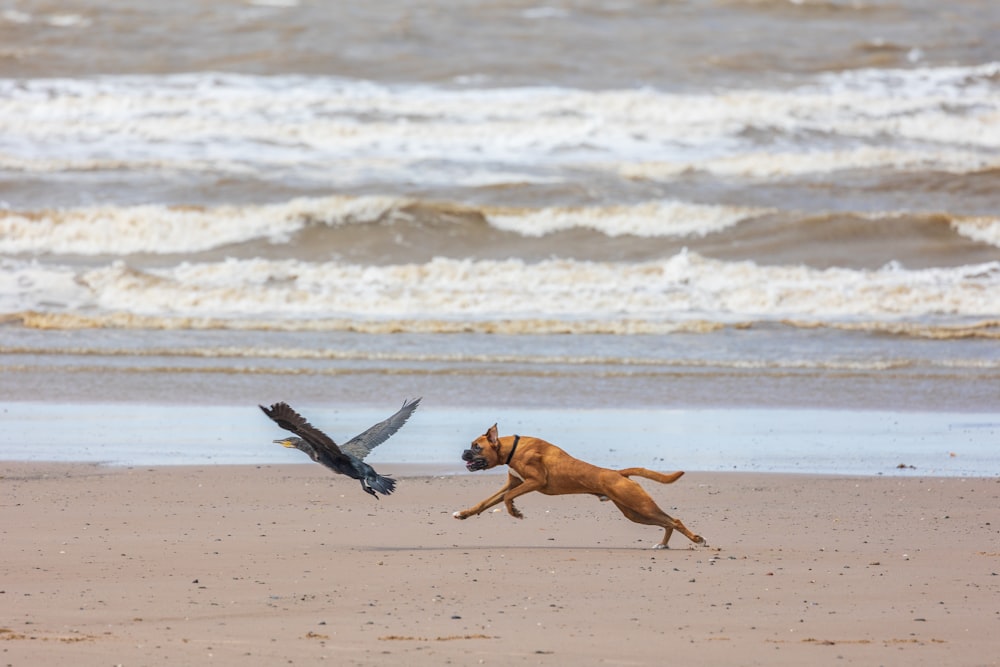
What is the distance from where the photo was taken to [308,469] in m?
8.09

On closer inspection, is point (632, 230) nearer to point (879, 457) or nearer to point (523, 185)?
point (523, 185)

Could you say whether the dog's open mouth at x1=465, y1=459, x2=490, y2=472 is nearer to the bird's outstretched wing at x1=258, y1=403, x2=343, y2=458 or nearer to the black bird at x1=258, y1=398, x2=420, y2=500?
the black bird at x1=258, y1=398, x2=420, y2=500

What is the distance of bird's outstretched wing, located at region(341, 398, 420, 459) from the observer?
5996 millimetres

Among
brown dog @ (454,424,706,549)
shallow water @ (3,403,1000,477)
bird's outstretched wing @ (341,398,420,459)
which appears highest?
bird's outstretched wing @ (341,398,420,459)

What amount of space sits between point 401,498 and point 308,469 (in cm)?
107

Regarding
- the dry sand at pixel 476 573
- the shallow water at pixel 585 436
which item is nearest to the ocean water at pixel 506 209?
the shallow water at pixel 585 436

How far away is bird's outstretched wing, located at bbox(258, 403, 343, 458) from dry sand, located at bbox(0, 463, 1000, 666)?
55 centimetres

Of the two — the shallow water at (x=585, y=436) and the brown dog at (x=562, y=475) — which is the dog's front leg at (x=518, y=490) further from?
the shallow water at (x=585, y=436)

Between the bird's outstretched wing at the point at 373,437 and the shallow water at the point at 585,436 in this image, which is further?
the shallow water at the point at 585,436

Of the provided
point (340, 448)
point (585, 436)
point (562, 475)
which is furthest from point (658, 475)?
point (585, 436)

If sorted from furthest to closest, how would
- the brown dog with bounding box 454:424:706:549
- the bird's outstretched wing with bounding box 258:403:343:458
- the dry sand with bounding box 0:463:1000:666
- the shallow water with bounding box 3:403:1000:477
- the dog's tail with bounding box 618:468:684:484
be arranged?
1. the shallow water with bounding box 3:403:1000:477
2. the brown dog with bounding box 454:424:706:549
3. the dog's tail with bounding box 618:468:684:484
4. the bird's outstretched wing with bounding box 258:403:343:458
5. the dry sand with bounding box 0:463:1000:666

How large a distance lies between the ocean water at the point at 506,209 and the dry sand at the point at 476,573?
108 centimetres

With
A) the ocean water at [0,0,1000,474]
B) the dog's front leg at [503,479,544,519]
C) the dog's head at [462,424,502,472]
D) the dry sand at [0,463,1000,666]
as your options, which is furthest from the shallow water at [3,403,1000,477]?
the dog's head at [462,424,502,472]

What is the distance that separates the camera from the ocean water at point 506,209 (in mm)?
11430
